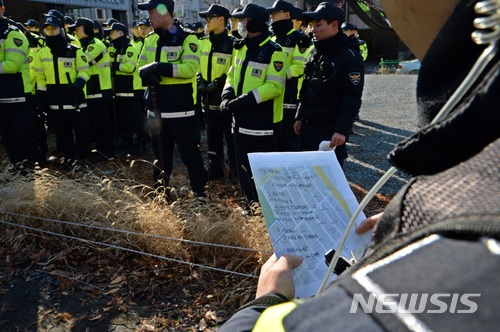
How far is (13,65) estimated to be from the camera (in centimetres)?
534

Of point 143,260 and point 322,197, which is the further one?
point 143,260

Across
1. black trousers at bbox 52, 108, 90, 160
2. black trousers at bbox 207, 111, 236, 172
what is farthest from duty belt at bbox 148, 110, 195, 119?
black trousers at bbox 52, 108, 90, 160

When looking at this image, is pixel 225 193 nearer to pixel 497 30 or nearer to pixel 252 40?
pixel 252 40

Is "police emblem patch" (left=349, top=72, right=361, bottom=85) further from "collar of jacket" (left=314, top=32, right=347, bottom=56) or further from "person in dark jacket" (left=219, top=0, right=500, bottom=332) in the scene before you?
"person in dark jacket" (left=219, top=0, right=500, bottom=332)

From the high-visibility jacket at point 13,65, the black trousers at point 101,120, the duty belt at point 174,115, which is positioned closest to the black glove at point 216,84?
the duty belt at point 174,115

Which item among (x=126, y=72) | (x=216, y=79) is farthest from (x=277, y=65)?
(x=126, y=72)

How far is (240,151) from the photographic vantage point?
4.74m

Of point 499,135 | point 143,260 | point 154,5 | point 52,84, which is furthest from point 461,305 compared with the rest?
point 52,84

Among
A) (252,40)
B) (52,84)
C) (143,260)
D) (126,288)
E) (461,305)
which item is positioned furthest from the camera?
(52,84)

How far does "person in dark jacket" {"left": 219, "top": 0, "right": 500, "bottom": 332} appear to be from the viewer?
0.46 m

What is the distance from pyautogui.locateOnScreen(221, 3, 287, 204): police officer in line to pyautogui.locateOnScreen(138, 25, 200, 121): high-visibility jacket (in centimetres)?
42

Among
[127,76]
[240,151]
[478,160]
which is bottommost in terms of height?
[240,151]

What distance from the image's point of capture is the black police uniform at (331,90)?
12.8ft

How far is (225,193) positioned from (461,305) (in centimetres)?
515
